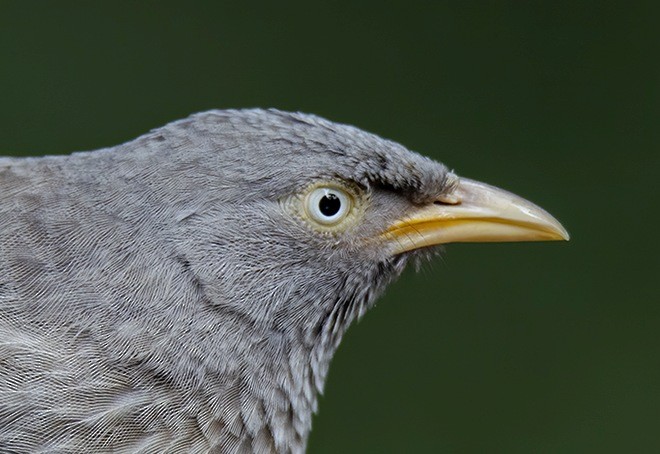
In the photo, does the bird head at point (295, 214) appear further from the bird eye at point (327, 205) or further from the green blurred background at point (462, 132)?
the green blurred background at point (462, 132)

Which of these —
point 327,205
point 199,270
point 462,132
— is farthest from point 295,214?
point 462,132

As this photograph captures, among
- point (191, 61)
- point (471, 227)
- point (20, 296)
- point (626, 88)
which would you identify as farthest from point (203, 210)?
point (626, 88)

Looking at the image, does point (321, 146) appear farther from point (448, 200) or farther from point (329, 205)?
point (448, 200)

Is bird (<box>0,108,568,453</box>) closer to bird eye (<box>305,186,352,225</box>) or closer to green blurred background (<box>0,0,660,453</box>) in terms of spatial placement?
bird eye (<box>305,186,352,225</box>)

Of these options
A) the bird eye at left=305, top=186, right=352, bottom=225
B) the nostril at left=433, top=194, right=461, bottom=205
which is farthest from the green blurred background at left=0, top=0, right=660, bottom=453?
the bird eye at left=305, top=186, right=352, bottom=225

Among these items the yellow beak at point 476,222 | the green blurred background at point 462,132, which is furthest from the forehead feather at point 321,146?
the green blurred background at point 462,132

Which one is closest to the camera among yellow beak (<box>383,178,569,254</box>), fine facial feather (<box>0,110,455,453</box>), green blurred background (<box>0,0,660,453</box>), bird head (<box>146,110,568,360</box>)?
fine facial feather (<box>0,110,455,453</box>)

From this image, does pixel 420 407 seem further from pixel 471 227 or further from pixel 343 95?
pixel 471 227
